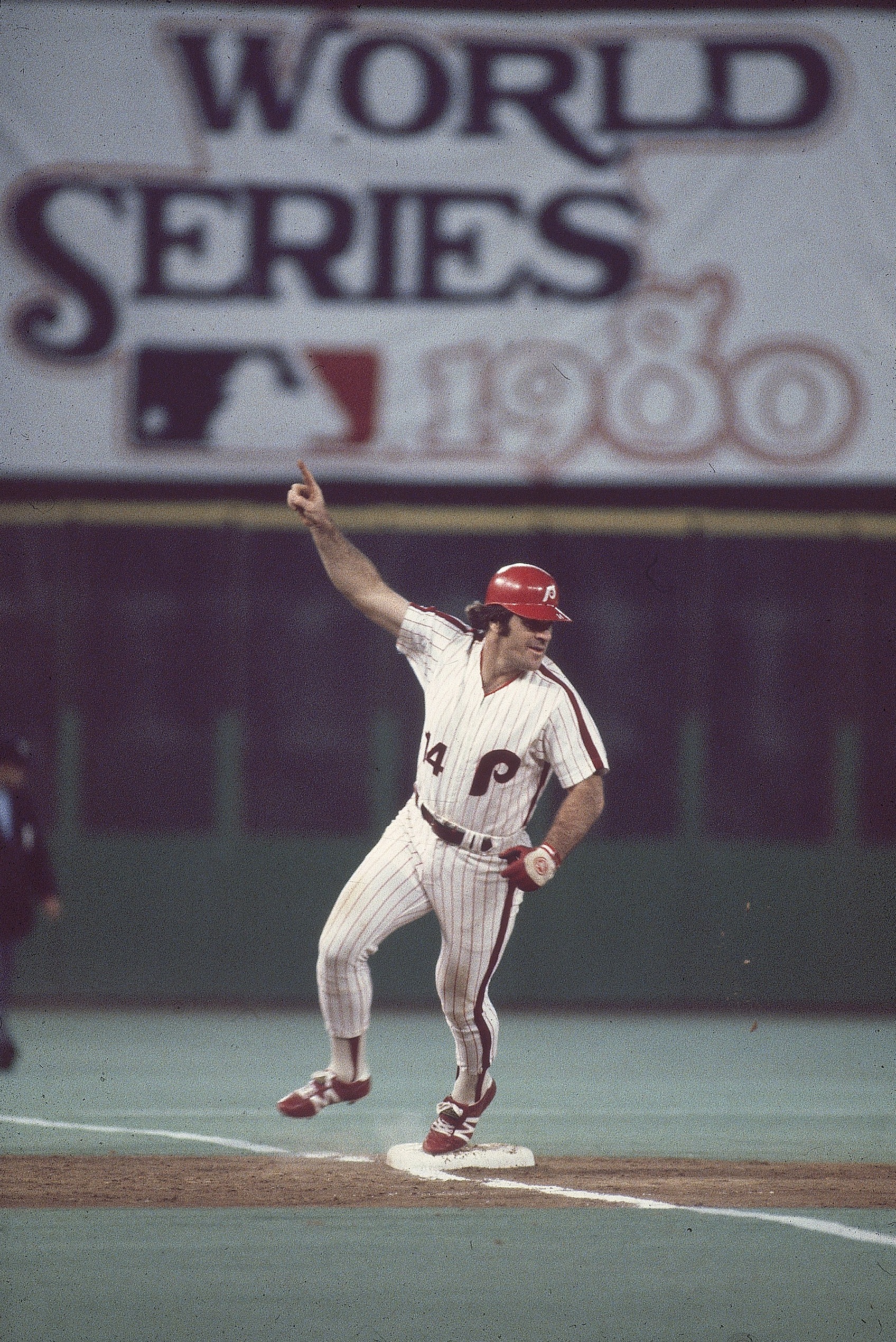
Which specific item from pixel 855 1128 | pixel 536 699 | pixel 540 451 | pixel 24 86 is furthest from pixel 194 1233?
pixel 24 86

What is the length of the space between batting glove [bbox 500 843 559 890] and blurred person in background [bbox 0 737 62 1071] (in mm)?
4049

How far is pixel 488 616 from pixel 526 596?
8.2 inches

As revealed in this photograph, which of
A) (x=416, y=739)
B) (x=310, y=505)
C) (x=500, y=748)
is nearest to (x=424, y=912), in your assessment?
(x=500, y=748)

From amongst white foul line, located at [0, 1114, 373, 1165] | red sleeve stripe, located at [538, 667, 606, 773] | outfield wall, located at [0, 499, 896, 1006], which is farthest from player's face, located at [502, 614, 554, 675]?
outfield wall, located at [0, 499, 896, 1006]

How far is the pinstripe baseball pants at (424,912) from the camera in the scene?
765 cm

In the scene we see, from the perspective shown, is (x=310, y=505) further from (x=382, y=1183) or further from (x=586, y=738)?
(x=382, y=1183)

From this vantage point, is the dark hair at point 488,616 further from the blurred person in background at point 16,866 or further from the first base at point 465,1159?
the blurred person in background at point 16,866

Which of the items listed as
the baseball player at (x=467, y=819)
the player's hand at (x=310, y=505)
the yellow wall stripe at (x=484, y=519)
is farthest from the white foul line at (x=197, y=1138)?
the yellow wall stripe at (x=484, y=519)

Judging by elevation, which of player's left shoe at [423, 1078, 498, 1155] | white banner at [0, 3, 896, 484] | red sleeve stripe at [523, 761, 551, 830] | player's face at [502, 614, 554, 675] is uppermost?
white banner at [0, 3, 896, 484]

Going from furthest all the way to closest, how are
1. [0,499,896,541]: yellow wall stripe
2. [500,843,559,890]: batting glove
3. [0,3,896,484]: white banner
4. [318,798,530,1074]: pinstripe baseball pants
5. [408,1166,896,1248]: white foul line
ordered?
[0,499,896,541]: yellow wall stripe → [0,3,896,484]: white banner → [318,798,530,1074]: pinstripe baseball pants → [500,843,559,890]: batting glove → [408,1166,896,1248]: white foul line

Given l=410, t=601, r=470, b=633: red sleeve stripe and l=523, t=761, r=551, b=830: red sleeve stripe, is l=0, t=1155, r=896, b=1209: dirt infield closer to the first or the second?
l=523, t=761, r=551, b=830: red sleeve stripe

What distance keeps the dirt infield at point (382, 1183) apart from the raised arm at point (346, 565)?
82.7 inches

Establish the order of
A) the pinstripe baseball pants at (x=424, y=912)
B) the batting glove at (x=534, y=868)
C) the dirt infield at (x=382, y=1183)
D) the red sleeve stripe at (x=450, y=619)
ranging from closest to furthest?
the dirt infield at (x=382, y=1183) < the batting glove at (x=534, y=868) < the pinstripe baseball pants at (x=424, y=912) < the red sleeve stripe at (x=450, y=619)

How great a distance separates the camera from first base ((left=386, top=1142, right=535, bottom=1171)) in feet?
25.3
